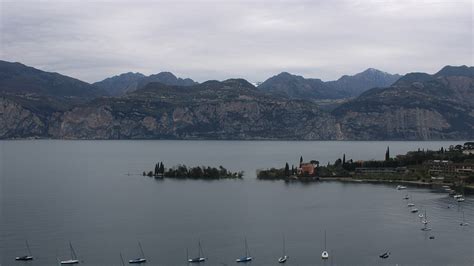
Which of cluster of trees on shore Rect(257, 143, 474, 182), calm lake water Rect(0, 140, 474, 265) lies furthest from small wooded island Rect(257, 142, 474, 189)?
calm lake water Rect(0, 140, 474, 265)

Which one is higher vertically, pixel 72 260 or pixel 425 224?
pixel 425 224

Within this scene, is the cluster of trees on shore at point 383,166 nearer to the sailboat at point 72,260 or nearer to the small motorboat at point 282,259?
the small motorboat at point 282,259

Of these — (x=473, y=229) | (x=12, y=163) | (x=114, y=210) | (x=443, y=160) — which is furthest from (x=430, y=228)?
(x=12, y=163)

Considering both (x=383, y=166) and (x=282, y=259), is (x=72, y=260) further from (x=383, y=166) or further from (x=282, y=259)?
(x=383, y=166)

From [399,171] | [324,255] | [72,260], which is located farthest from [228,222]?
[399,171]

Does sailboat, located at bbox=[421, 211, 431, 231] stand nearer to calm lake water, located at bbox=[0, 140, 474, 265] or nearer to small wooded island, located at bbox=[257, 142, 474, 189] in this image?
calm lake water, located at bbox=[0, 140, 474, 265]
